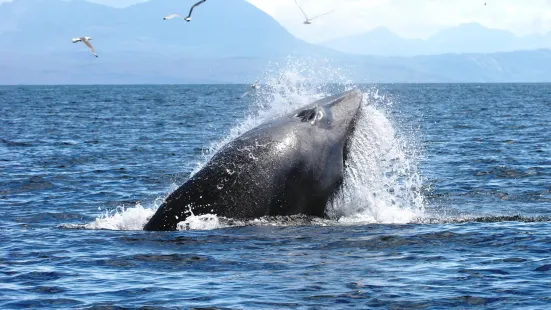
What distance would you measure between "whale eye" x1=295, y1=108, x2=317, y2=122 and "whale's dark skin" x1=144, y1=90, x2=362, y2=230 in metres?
0.01

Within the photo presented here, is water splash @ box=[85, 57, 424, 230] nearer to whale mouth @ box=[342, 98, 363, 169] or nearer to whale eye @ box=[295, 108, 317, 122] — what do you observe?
whale mouth @ box=[342, 98, 363, 169]

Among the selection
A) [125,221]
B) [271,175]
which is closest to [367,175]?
[271,175]

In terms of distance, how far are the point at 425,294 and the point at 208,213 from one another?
4281mm

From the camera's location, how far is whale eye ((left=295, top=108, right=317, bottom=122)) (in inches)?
596

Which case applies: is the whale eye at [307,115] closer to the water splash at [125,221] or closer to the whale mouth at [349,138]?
the whale mouth at [349,138]

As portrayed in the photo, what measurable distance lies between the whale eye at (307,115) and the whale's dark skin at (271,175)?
1 cm

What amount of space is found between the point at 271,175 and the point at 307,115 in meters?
1.56

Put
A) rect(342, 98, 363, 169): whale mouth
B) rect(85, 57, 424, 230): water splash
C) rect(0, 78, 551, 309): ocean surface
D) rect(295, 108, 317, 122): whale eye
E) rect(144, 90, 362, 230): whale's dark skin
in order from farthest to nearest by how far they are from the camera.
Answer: rect(342, 98, 363, 169): whale mouth
rect(295, 108, 317, 122): whale eye
rect(85, 57, 424, 230): water splash
rect(144, 90, 362, 230): whale's dark skin
rect(0, 78, 551, 309): ocean surface

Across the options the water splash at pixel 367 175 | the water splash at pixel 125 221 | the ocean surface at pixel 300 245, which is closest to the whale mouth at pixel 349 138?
the water splash at pixel 367 175

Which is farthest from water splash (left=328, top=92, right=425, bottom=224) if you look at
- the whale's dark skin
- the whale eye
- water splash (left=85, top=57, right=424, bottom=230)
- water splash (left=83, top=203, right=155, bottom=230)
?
water splash (left=83, top=203, right=155, bottom=230)

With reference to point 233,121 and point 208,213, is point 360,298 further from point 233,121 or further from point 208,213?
point 233,121

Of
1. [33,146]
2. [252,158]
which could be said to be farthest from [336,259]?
[33,146]

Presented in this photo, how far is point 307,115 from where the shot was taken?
1524 centimetres

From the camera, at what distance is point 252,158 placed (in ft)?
46.9
